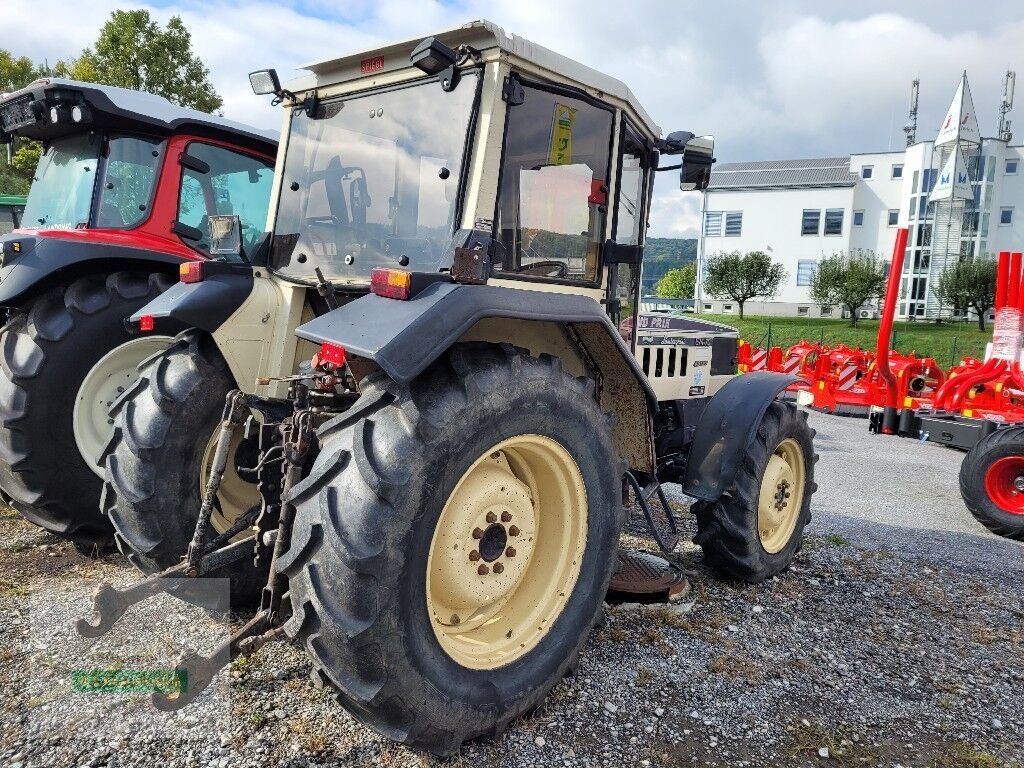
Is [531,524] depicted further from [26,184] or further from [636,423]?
[26,184]

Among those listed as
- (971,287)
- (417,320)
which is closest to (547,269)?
(417,320)

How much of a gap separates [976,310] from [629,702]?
3357cm

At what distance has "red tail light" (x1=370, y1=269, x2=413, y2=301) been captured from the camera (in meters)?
2.35

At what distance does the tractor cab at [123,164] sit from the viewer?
483 centimetres

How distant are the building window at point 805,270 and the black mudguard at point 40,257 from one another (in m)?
39.3

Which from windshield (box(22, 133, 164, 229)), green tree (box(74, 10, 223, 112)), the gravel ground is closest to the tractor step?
the gravel ground

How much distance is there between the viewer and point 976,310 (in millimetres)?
30016

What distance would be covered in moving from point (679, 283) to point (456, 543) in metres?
75.4

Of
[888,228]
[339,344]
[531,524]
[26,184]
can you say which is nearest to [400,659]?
[531,524]

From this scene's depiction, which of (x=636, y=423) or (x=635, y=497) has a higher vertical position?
(x=636, y=423)

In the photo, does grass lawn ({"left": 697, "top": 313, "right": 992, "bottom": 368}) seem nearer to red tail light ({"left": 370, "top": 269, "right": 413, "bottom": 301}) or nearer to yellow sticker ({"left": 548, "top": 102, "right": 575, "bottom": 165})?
yellow sticker ({"left": 548, "top": 102, "right": 575, "bottom": 165})

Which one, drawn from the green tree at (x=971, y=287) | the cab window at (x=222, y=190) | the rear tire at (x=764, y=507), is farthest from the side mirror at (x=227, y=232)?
the green tree at (x=971, y=287)

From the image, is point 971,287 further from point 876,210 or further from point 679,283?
point 679,283

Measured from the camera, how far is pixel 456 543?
96.2 inches
